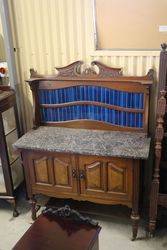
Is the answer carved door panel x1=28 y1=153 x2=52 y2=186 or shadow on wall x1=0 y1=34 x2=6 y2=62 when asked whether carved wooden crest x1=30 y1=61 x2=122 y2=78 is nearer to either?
shadow on wall x1=0 y1=34 x2=6 y2=62

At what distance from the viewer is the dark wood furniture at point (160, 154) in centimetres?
194

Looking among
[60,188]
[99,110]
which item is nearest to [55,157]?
[60,188]

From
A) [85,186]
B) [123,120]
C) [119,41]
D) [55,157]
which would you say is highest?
[119,41]

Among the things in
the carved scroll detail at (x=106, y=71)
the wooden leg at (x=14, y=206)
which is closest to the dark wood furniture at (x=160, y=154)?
the carved scroll detail at (x=106, y=71)

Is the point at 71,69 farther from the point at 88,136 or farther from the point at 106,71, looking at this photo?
the point at 88,136

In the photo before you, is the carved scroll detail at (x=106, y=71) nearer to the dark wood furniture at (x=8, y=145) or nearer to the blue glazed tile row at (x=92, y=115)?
the blue glazed tile row at (x=92, y=115)

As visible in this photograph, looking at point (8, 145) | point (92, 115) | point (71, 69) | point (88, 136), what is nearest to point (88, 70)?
point (71, 69)

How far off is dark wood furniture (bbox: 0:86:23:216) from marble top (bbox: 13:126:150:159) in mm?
208

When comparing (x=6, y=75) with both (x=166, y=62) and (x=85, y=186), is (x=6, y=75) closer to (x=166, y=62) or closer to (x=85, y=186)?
(x=85, y=186)

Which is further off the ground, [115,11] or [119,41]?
[115,11]

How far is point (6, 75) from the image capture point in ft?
8.59

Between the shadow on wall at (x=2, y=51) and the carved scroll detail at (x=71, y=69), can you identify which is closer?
the carved scroll detail at (x=71, y=69)

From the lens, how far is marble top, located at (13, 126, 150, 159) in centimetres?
204

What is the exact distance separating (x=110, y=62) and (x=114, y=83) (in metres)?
0.18
